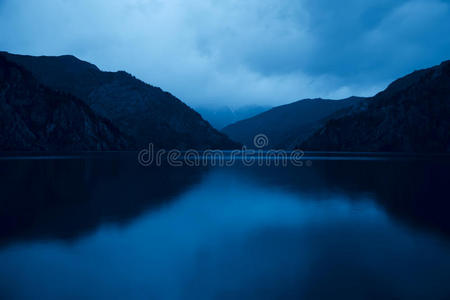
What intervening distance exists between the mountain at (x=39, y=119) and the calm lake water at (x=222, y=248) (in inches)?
4881

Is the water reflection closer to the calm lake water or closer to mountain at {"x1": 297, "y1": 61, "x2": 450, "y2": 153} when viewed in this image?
the calm lake water

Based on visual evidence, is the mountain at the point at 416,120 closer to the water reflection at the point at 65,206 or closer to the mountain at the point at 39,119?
the mountain at the point at 39,119

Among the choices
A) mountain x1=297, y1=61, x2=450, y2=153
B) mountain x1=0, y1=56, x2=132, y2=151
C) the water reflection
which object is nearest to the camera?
the water reflection

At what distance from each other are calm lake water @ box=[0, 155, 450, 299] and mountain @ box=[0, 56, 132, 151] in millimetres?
123984

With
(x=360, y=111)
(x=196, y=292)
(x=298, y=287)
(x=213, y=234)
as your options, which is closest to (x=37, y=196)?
(x=213, y=234)

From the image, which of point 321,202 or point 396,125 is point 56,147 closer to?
point 321,202

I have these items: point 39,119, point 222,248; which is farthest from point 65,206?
point 39,119

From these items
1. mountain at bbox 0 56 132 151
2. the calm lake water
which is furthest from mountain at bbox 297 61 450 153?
the calm lake water

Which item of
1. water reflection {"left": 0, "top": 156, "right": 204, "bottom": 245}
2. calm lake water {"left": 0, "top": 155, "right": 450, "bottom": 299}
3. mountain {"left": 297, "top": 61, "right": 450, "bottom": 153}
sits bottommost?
calm lake water {"left": 0, "top": 155, "right": 450, "bottom": 299}

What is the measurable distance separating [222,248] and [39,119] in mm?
153378

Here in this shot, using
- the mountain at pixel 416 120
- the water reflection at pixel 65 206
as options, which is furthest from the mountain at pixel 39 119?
the mountain at pixel 416 120

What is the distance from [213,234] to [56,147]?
147m

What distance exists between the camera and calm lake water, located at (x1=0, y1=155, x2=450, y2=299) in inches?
276

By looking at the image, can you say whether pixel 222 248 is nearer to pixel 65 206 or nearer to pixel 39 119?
pixel 65 206
